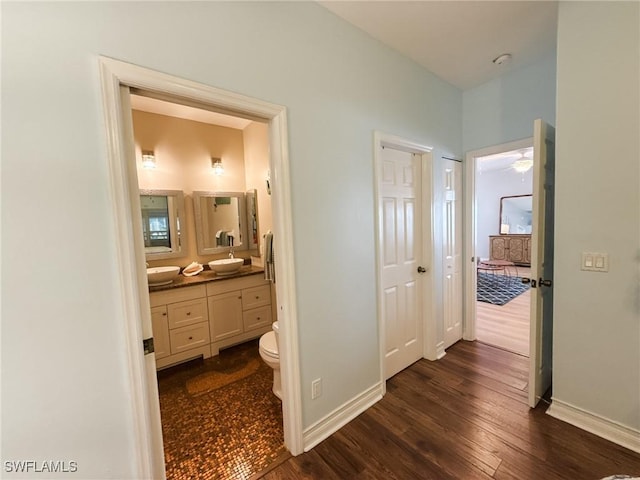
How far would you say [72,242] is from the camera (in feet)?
3.14

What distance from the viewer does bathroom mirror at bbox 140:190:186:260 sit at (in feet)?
9.13

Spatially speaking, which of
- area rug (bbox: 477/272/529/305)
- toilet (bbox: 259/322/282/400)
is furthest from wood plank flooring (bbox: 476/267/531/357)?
toilet (bbox: 259/322/282/400)

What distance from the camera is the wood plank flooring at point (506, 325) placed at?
2.84 meters

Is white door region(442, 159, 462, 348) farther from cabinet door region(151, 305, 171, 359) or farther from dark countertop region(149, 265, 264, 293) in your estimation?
cabinet door region(151, 305, 171, 359)

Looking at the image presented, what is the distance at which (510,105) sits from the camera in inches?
97.7

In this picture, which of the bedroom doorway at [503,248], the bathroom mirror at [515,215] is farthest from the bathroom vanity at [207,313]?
the bathroom mirror at [515,215]

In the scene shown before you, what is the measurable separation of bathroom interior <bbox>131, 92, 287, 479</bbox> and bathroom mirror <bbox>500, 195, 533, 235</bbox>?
732 cm

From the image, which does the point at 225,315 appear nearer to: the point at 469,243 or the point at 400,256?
the point at 400,256

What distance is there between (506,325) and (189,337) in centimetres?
380

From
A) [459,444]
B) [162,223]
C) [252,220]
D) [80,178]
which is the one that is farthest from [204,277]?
[459,444]

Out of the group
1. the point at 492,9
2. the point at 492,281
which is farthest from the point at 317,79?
the point at 492,281

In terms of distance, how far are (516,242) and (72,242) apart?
8.90 metres

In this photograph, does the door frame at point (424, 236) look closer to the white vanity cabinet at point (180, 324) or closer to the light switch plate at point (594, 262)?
the light switch plate at point (594, 262)

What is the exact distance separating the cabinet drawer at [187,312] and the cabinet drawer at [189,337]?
5cm
